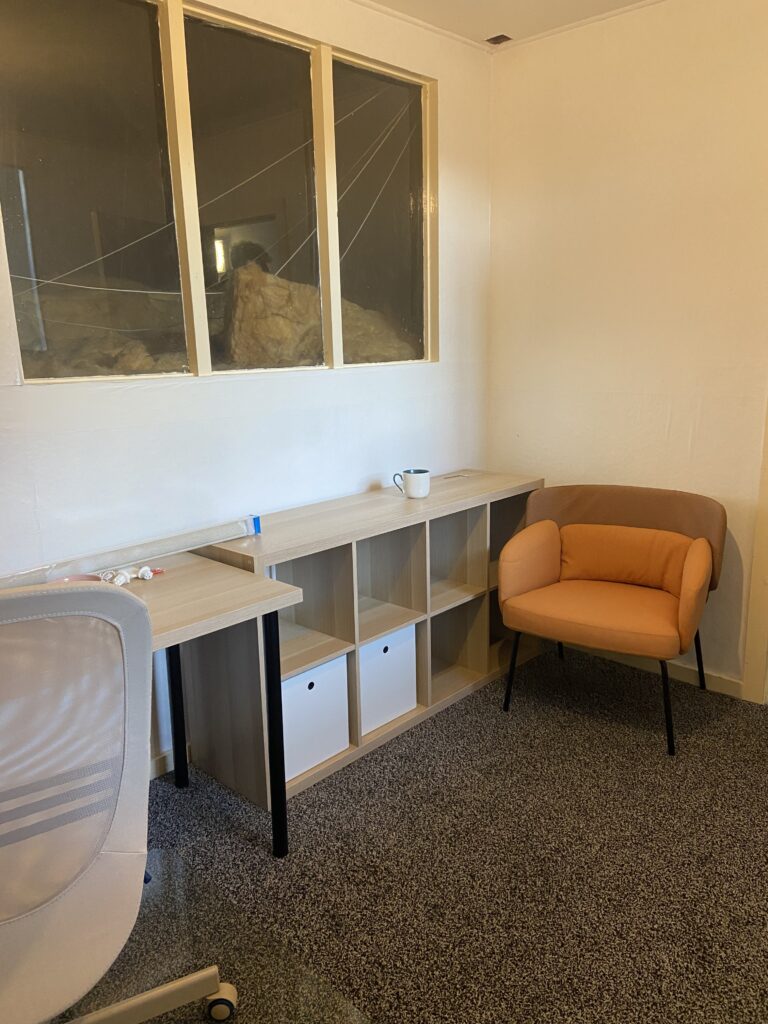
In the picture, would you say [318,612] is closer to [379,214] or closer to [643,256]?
[379,214]

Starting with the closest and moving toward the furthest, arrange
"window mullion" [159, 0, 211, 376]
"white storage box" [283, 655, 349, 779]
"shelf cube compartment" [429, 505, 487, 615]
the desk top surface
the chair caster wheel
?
the chair caster wheel → the desk top surface → "window mullion" [159, 0, 211, 376] → "white storage box" [283, 655, 349, 779] → "shelf cube compartment" [429, 505, 487, 615]

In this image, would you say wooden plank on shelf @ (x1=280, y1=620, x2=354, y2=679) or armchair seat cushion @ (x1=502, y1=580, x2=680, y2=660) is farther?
armchair seat cushion @ (x1=502, y1=580, x2=680, y2=660)

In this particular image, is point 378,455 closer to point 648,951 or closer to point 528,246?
point 528,246

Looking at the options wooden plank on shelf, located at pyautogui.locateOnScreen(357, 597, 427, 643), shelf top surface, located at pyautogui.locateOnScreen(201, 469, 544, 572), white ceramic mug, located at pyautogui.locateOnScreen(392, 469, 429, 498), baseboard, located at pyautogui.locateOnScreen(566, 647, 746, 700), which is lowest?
baseboard, located at pyautogui.locateOnScreen(566, 647, 746, 700)

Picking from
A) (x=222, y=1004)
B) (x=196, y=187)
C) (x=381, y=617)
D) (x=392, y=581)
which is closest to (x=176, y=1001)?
(x=222, y=1004)

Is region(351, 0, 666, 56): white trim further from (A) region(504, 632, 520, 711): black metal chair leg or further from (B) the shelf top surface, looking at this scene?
(A) region(504, 632, 520, 711): black metal chair leg

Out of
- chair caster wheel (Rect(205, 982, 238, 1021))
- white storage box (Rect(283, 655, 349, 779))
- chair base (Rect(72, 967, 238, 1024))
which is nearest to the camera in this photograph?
chair base (Rect(72, 967, 238, 1024))

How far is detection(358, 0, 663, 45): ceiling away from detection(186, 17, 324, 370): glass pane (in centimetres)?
53

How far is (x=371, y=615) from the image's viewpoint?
A: 2.61 metres

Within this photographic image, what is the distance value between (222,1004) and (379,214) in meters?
2.50

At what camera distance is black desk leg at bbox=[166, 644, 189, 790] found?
7.38ft

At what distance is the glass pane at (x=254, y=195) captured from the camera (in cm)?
225

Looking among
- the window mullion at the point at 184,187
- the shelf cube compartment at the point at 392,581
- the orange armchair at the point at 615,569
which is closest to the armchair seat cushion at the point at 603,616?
the orange armchair at the point at 615,569

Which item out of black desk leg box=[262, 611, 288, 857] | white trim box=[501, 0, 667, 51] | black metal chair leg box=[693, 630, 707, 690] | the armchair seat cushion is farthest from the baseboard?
white trim box=[501, 0, 667, 51]
